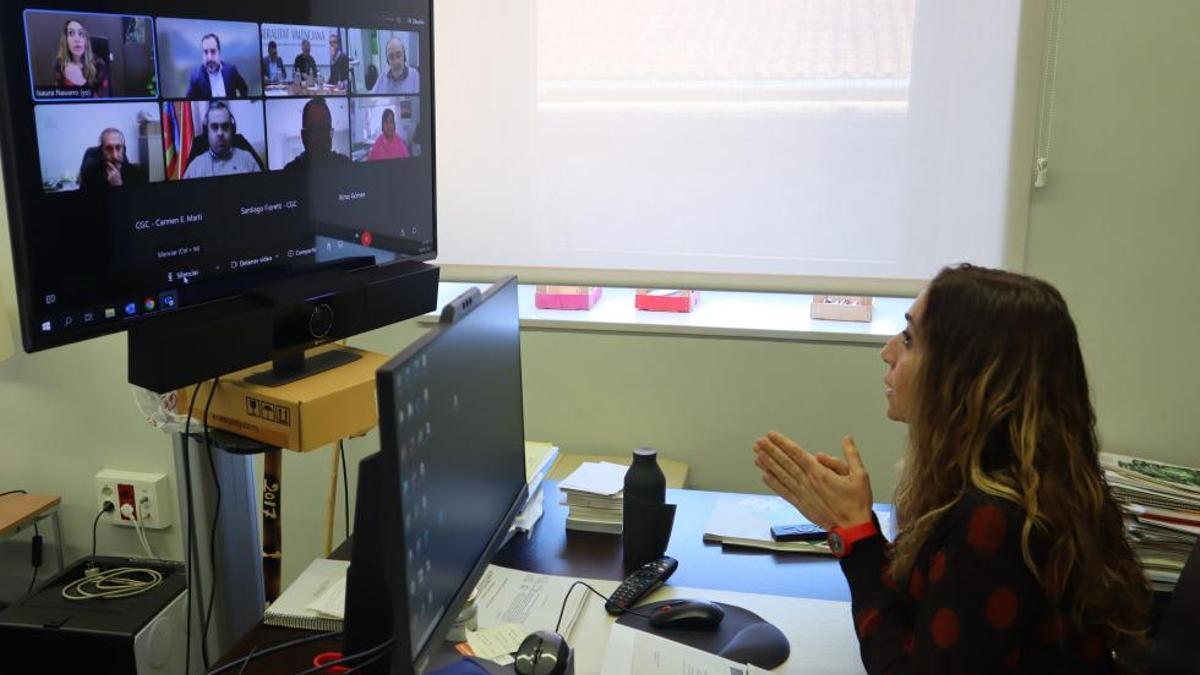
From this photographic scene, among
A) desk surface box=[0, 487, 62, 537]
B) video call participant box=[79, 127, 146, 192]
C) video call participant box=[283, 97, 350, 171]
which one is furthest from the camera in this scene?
desk surface box=[0, 487, 62, 537]

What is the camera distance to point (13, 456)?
2.99 meters

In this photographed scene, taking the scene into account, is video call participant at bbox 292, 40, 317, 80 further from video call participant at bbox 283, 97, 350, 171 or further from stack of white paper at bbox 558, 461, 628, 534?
stack of white paper at bbox 558, 461, 628, 534

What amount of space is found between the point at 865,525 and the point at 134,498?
7.42 feet

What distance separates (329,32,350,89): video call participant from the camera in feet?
5.82

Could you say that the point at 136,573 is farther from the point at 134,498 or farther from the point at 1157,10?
the point at 1157,10

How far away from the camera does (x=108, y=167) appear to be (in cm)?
141

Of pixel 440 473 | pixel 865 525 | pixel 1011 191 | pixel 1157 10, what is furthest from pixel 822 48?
pixel 440 473

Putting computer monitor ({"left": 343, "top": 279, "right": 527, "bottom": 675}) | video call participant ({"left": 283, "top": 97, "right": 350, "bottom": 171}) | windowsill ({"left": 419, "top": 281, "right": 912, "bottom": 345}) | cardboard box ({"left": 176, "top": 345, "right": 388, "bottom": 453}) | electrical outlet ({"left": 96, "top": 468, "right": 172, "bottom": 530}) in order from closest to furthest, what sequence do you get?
computer monitor ({"left": 343, "top": 279, "right": 527, "bottom": 675})
cardboard box ({"left": 176, "top": 345, "right": 388, "bottom": 453})
video call participant ({"left": 283, "top": 97, "right": 350, "bottom": 171})
windowsill ({"left": 419, "top": 281, "right": 912, "bottom": 345})
electrical outlet ({"left": 96, "top": 468, "right": 172, "bottom": 530})

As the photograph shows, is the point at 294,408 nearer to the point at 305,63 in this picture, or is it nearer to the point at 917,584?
the point at 305,63

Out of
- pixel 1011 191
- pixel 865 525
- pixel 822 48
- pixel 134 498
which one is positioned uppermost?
pixel 822 48

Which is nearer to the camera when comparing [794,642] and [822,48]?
[794,642]

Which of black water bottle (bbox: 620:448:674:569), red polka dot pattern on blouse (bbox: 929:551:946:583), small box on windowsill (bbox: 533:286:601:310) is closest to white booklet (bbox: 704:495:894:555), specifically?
black water bottle (bbox: 620:448:674:569)

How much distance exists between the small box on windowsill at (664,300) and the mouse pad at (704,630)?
3.98 feet

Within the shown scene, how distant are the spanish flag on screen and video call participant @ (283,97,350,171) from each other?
0.68 feet
